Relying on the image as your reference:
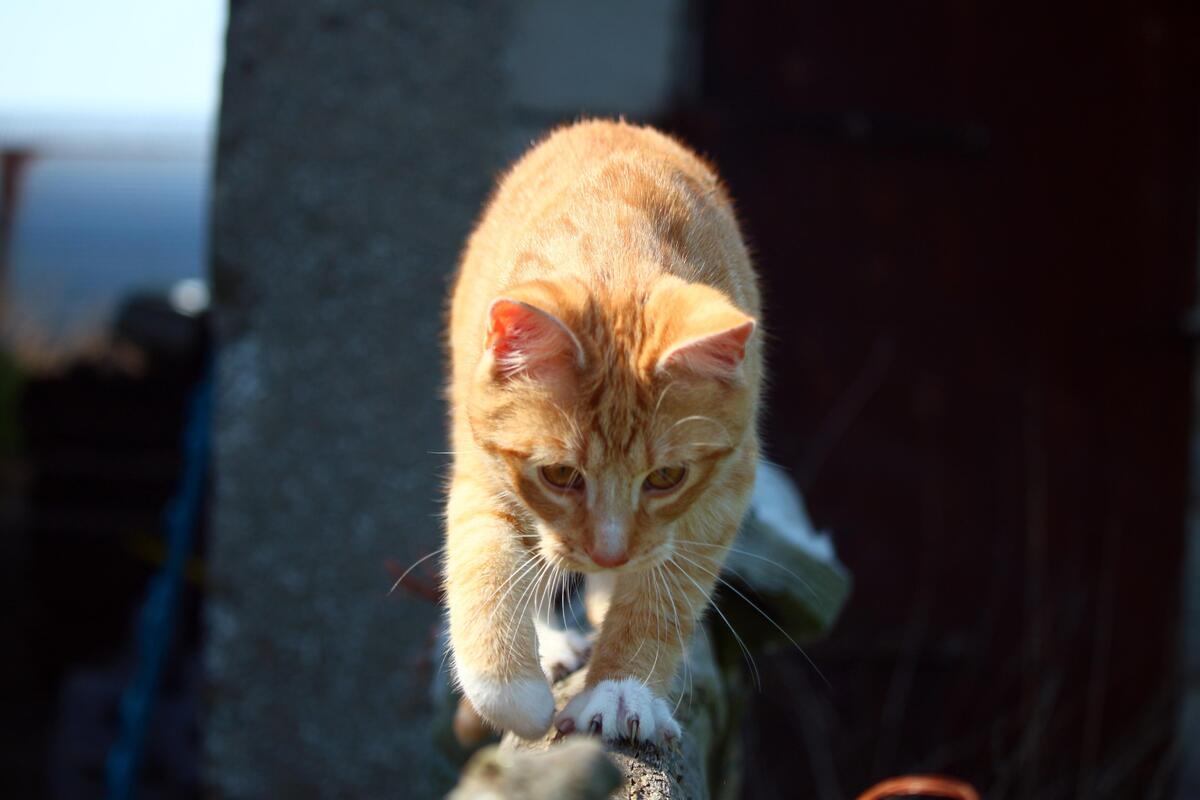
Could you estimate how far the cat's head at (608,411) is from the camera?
1683mm

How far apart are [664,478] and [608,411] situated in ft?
0.44

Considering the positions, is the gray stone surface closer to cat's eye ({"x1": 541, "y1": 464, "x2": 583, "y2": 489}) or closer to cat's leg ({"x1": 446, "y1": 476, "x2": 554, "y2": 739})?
cat's leg ({"x1": 446, "y1": 476, "x2": 554, "y2": 739})

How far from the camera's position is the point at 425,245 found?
3.73m

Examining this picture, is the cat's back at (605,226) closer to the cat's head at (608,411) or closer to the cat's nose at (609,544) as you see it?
the cat's head at (608,411)

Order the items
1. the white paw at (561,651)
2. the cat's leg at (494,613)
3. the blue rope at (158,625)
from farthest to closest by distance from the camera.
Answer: the blue rope at (158,625) < the white paw at (561,651) < the cat's leg at (494,613)

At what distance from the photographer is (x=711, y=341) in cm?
161

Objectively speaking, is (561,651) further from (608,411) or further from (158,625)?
(158,625)

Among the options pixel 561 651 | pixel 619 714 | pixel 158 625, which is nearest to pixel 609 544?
pixel 619 714

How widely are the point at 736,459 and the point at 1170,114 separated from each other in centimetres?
325

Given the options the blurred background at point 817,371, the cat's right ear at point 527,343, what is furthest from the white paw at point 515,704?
the blurred background at point 817,371

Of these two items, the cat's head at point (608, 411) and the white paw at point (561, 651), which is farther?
the white paw at point (561, 651)

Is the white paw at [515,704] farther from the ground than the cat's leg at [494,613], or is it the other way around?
the cat's leg at [494,613]

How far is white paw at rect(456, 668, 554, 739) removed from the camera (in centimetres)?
169

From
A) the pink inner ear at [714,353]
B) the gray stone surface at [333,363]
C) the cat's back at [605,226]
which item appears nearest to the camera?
the pink inner ear at [714,353]
